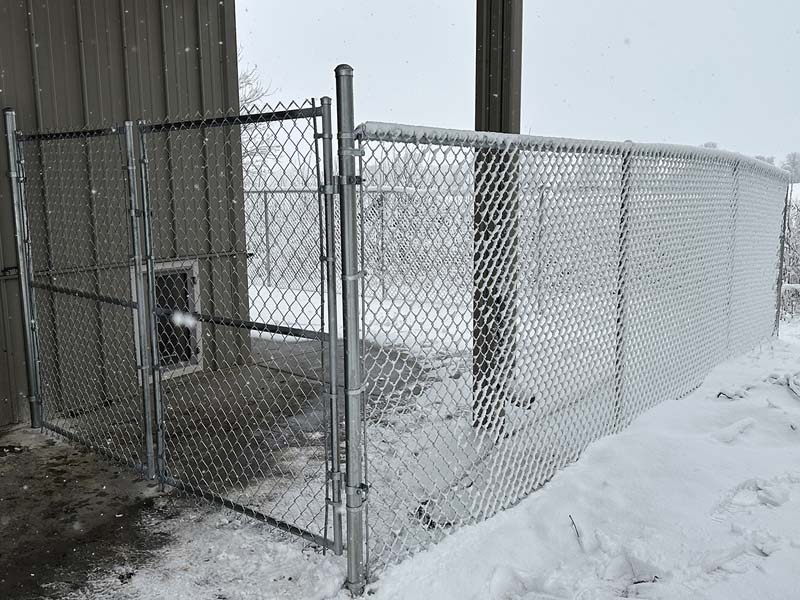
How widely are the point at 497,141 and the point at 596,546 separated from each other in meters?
2.01

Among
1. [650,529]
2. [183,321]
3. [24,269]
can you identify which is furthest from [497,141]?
[183,321]

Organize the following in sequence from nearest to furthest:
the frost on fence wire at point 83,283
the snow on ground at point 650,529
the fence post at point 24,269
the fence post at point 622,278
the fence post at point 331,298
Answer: the fence post at point 331,298
the snow on ground at point 650,529
the fence post at point 622,278
the fence post at point 24,269
the frost on fence wire at point 83,283

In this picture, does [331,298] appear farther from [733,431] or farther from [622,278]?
[733,431]

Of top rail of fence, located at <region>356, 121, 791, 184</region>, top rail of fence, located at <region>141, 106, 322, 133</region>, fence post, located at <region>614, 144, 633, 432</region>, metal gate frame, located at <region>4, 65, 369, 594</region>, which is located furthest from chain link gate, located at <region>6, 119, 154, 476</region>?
fence post, located at <region>614, 144, 633, 432</region>

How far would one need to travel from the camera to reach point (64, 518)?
3859mm

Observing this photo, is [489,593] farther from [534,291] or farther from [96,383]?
[96,383]

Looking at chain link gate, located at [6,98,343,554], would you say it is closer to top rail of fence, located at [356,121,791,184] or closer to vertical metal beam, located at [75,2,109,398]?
vertical metal beam, located at [75,2,109,398]

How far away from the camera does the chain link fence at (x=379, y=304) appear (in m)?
3.19

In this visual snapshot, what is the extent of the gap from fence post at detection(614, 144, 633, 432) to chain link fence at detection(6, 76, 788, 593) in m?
0.02

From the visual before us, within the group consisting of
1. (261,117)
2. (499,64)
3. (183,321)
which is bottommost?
(183,321)

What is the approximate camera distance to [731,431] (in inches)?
187

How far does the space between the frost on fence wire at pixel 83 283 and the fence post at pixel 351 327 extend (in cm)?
Answer: 257

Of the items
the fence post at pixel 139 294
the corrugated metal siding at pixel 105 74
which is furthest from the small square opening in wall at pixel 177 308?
the fence post at pixel 139 294

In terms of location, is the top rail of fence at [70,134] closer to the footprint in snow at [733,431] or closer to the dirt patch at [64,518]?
the dirt patch at [64,518]
